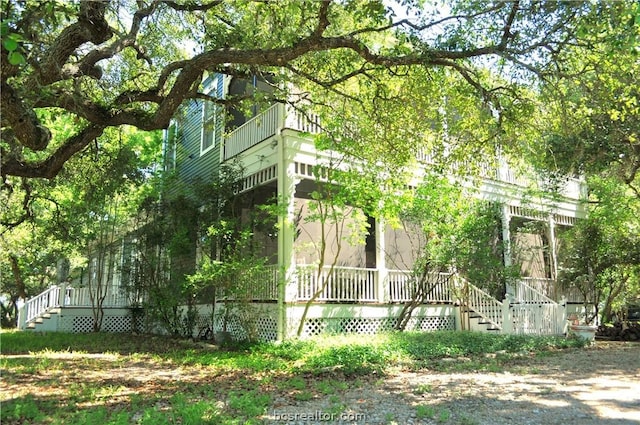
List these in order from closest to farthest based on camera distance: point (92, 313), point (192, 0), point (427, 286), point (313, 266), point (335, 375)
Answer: point (335, 375), point (192, 0), point (313, 266), point (427, 286), point (92, 313)

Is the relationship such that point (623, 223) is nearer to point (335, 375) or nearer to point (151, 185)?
point (335, 375)

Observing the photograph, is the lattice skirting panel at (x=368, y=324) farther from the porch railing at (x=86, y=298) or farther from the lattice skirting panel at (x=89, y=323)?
the porch railing at (x=86, y=298)

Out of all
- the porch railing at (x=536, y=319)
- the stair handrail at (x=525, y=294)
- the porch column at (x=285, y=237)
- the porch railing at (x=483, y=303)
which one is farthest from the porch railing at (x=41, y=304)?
the stair handrail at (x=525, y=294)

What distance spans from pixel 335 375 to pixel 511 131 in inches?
205

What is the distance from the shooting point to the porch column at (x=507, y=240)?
14883 mm

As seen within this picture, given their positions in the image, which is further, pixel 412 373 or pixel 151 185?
pixel 151 185

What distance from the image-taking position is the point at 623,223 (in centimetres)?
1476

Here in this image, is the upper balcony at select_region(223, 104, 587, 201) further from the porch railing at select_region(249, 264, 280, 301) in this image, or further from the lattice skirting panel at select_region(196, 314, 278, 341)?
the lattice skirting panel at select_region(196, 314, 278, 341)

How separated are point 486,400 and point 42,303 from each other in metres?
17.9

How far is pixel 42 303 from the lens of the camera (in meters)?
19.0

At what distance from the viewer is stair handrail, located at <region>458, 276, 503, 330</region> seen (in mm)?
13969

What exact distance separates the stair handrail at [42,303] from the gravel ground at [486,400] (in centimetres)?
1507

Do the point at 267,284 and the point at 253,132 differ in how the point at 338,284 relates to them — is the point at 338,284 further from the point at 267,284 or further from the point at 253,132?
the point at 253,132

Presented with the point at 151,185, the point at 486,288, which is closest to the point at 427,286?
the point at 486,288
